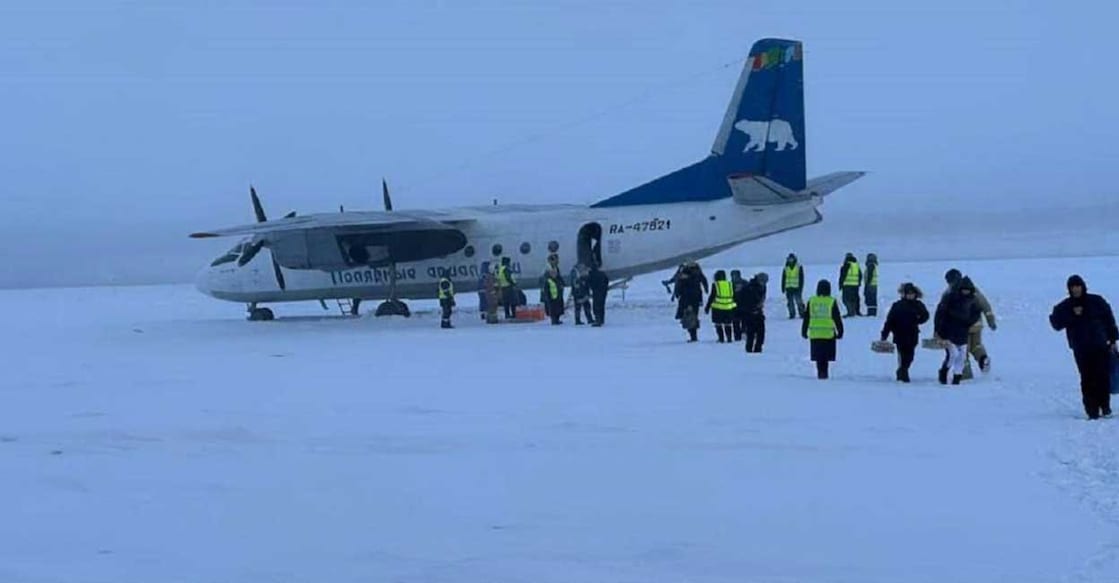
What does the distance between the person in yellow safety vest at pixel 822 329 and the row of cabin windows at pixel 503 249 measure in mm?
13243

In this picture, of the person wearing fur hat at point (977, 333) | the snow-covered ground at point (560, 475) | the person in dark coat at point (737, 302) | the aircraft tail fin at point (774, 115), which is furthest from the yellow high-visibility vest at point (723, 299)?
the aircraft tail fin at point (774, 115)

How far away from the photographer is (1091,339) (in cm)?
1100

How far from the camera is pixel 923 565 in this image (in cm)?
591

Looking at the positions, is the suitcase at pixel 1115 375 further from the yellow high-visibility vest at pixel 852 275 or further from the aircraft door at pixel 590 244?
the aircraft door at pixel 590 244

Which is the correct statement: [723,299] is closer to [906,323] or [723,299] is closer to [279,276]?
[906,323]

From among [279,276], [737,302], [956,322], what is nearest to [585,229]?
[279,276]

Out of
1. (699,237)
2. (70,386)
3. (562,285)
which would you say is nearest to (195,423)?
(70,386)

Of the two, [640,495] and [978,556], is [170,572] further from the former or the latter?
[978,556]

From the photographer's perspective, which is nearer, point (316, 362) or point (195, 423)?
point (195, 423)

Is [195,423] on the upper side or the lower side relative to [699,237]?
lower

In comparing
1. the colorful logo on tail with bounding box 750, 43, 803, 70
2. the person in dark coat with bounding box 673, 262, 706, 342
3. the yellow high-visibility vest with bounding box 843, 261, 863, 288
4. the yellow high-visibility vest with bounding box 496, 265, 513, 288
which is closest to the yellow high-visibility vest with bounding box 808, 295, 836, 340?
the person in dark coat with bounding box 673, 262, 706, 342

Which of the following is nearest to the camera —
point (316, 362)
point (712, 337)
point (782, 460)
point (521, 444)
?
point (782, 460)

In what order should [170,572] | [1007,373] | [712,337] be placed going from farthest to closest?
[712,337] < [1007,373] < [170,572]

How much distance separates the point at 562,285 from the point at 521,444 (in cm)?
1571
